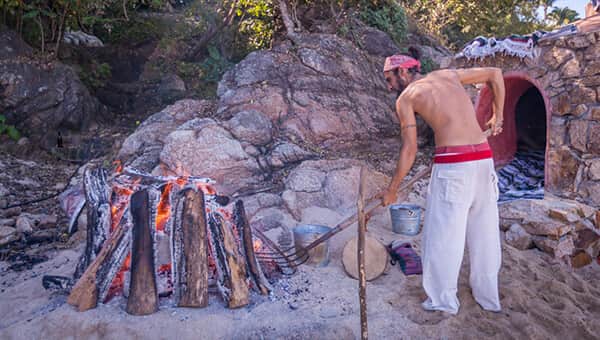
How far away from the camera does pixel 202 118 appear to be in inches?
259

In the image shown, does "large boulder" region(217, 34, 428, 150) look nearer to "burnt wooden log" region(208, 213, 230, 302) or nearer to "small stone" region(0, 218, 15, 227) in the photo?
"burnt wooden log" region(208, 213, 230, 302)

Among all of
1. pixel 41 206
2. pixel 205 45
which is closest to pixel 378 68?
pixel 205 45

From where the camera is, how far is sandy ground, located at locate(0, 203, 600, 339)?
280 centimetres

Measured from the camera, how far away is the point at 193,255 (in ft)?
10.4

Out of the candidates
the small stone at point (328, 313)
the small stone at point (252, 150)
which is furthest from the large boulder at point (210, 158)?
the small stone at point (328, 313)

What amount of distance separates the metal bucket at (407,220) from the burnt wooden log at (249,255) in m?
2.00

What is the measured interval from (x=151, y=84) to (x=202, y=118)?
3.54 meters

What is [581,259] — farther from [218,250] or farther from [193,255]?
[193,255]

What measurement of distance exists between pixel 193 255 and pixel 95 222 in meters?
1.07

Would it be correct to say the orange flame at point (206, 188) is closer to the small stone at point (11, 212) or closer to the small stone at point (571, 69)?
the small stone at point (11, 212)

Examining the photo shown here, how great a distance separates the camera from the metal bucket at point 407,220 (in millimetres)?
4770

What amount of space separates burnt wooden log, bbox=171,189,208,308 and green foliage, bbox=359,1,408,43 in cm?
723

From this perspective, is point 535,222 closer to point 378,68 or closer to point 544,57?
point 544,57

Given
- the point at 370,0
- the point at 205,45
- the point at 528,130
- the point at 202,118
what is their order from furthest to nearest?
the point at 205,45
the point at 370,0
the point at 528,130
the point at 202,118
